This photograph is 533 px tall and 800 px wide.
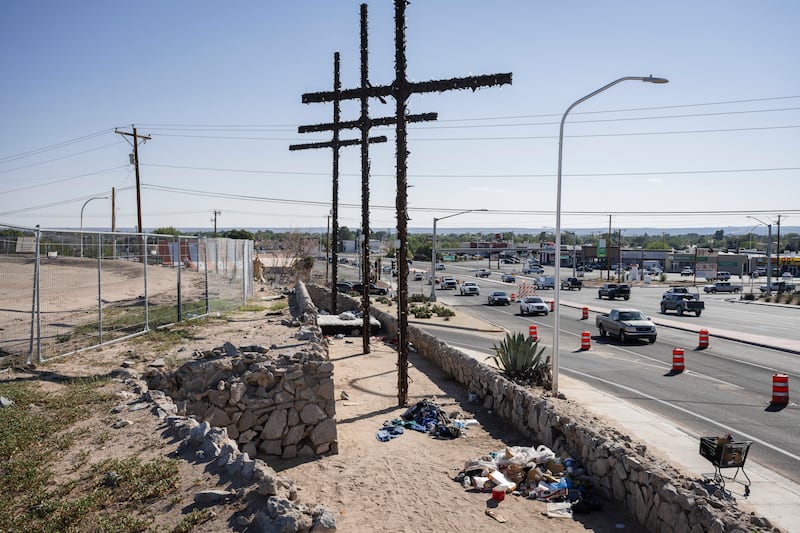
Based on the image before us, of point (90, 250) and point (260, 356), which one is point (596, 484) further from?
point (90, 250)

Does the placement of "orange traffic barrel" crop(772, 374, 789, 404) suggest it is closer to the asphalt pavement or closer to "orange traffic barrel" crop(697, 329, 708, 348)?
the asphalt pavement

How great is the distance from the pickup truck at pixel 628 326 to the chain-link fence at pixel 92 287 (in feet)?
57.7

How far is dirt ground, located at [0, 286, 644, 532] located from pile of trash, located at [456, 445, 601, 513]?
166 mm

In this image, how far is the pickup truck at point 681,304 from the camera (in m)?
40.3

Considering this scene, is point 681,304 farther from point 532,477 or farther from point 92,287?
point 92,287

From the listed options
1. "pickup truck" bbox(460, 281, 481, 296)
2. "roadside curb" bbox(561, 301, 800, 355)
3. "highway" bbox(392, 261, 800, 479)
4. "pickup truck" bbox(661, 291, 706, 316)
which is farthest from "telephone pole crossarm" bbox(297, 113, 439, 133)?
"pickup truck" bbox(460, 281, 481, 296)

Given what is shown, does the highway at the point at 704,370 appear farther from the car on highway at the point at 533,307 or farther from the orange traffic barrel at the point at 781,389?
the car on highway at the point at 533,307

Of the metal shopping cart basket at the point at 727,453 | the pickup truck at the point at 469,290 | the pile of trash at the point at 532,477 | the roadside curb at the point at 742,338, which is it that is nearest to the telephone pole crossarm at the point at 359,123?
the pile of trash at the point at 532,477

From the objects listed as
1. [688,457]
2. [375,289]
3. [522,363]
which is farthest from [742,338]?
[375,289]

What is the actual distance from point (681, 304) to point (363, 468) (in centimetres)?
3688

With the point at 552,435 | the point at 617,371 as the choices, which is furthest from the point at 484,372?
the point at 617,371

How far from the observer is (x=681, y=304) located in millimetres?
40688

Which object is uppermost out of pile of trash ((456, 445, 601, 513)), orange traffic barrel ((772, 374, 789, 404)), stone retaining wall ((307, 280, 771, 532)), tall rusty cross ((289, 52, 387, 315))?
tall rusty cross ((289, 52, 387, 315))

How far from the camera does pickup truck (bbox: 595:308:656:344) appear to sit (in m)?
27.0
